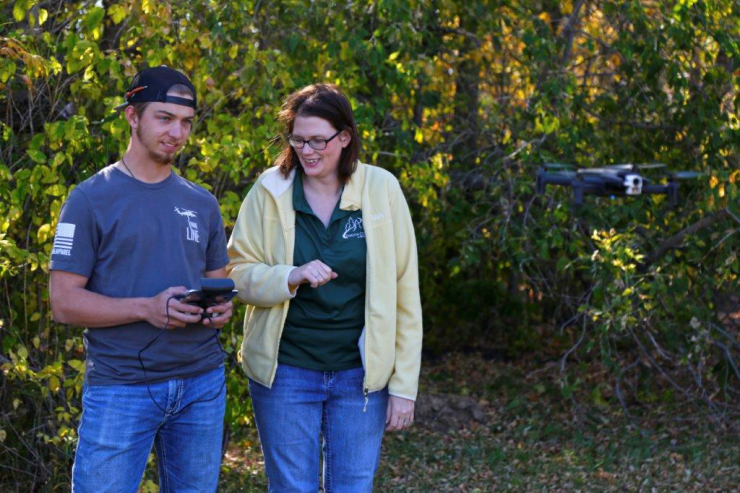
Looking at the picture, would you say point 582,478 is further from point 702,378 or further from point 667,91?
point 667,91

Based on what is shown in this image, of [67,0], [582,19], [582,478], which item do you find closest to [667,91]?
[582,19]

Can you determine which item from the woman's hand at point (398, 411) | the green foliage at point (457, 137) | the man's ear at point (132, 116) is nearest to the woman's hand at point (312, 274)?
the woman's hand at point (398, 411)

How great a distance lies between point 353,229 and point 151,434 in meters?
0.85

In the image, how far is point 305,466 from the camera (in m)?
3.17

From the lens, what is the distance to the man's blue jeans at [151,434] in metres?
2.79

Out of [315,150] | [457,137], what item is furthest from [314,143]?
[457,137]

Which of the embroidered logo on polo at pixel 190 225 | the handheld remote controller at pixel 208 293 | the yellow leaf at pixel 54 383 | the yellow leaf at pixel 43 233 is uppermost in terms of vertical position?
the embroidered logo on polo at pixel 190 225

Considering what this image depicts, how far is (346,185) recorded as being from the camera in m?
3.19

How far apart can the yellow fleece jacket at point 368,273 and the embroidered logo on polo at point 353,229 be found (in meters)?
0.03

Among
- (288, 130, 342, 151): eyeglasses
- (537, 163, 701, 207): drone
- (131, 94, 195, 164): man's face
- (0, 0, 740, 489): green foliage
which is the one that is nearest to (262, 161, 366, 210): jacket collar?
(288, 130, 342, 151): eyeglasses

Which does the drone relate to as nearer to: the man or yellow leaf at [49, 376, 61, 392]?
the man

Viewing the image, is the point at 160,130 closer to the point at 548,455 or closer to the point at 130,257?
the point at 130,257

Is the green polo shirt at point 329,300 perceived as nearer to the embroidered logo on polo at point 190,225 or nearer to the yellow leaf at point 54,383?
the embroidered logo on polo at point 190,225

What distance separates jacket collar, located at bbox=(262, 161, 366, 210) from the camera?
316 centimetres
